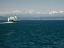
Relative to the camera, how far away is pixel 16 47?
46469 mm

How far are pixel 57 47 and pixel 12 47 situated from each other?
10.9 meters

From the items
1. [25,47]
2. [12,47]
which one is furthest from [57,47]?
[12,47]

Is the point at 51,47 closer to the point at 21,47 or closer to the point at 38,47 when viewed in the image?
the point at 38,47

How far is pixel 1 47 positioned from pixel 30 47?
6.94 meters

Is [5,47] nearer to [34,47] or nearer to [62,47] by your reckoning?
[34,47]

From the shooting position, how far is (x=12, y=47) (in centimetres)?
4681

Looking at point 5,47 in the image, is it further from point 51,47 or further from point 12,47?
point 51,47

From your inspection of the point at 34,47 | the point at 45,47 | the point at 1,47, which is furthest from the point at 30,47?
the point at 1,47

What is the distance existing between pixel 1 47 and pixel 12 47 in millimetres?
2616

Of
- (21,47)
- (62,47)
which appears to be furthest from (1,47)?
(62,47)

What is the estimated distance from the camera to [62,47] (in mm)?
46438

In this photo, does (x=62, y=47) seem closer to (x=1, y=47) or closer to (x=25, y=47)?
(x=25, y=47)

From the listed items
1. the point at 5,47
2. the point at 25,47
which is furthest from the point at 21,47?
the point at 5,47

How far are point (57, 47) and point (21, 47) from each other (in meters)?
8.76
